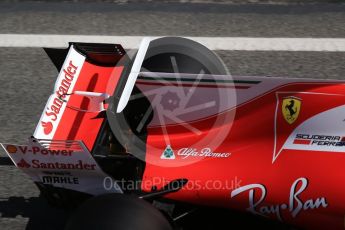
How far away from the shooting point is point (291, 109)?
399 cm

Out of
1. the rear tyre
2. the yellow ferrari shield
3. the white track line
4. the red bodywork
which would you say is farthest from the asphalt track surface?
the yellow ferrari shield

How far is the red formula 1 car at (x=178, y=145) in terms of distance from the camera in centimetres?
373

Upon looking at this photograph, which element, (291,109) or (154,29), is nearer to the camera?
(291,109)

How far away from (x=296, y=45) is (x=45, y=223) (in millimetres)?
2936

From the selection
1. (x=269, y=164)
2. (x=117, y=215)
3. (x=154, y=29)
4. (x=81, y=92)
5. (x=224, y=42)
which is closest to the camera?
(x=117, y=215)

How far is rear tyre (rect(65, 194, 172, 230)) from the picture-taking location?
3.41m

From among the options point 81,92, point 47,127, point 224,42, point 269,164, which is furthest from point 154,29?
point 269,164

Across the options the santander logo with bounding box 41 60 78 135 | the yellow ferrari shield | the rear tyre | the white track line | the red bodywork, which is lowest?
the rear tyre

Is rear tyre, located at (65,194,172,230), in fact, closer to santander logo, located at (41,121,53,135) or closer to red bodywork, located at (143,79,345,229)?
red bodywork, located at (143,79,345,229)

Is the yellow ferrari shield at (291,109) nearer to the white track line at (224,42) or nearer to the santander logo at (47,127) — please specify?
the santander logo at (47,127)

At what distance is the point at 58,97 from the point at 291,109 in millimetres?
1334

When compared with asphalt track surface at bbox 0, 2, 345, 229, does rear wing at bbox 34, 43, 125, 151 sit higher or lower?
lower

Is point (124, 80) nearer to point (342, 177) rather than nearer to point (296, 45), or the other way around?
point (342, 177)

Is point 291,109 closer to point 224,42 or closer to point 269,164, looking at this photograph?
point 269,164
